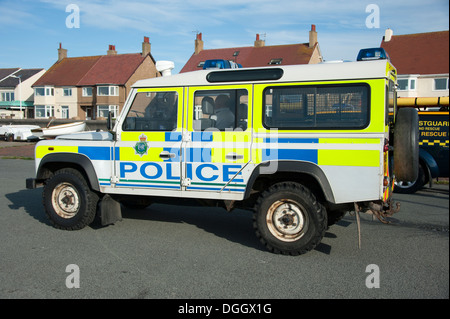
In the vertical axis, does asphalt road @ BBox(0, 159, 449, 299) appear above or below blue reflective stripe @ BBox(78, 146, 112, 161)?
below

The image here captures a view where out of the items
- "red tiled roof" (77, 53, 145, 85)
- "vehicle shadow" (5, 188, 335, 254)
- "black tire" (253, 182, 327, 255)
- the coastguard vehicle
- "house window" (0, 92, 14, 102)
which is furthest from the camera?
"house window" (0, 92, 14, 102)

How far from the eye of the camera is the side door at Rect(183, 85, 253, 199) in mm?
5605

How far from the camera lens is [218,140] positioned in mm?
5695

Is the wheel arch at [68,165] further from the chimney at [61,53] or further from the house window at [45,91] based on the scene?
the chimney at [61,53]

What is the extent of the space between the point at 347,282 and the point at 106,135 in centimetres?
441

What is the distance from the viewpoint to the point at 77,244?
19.2 ft

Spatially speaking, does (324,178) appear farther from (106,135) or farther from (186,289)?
(106,135)

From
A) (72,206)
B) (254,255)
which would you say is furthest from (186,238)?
(72,206)

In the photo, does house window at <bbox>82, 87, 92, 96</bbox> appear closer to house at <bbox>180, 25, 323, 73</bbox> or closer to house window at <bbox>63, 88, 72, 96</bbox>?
house window at <bbox>63, 88, 72, 96</bbox>

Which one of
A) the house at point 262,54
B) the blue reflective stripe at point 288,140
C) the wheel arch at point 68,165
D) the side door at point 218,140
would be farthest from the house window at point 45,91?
the blue reflective stripe at point 288,140

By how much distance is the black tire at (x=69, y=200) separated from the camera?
646cm

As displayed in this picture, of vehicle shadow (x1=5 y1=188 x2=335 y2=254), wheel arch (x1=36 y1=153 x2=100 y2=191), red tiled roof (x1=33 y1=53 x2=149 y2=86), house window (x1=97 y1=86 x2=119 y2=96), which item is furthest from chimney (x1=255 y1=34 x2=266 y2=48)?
wheel arch (x1=36 y1=153 x2=100 y2=191)

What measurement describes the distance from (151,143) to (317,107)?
94.0 inches

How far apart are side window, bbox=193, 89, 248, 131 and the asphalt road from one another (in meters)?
1.69
